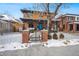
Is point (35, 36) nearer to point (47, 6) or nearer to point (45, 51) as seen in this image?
point (45, 51)

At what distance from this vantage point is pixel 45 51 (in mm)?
2924

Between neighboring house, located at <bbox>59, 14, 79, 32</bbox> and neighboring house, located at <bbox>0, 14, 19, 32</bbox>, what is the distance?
580 millimetres

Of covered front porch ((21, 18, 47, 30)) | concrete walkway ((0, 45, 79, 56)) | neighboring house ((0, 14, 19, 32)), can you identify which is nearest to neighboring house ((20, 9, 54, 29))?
covered front porch ((21, 18, 47, 30))

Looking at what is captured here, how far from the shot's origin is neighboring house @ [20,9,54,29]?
293 centimetres

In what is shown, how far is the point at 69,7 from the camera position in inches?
115

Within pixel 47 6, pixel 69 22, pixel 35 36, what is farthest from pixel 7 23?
pixel 69 22

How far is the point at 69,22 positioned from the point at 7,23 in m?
0.76

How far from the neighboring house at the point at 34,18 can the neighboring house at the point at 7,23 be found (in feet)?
0.39

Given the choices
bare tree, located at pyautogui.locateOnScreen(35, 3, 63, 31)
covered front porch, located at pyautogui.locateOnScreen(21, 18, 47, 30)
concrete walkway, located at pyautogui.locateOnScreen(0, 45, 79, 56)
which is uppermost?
bare tree, located at pyautogui.locateOnScreen(35, 3, 63, 31)

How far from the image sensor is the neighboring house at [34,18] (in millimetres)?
2926

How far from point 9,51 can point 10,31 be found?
245mm

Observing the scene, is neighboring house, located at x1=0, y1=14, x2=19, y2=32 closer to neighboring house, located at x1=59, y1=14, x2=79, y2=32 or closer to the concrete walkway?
the concrete walkway

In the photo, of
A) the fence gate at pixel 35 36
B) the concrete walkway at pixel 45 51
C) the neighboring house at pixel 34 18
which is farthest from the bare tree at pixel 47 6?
the concrete walkway at pixel 45 51

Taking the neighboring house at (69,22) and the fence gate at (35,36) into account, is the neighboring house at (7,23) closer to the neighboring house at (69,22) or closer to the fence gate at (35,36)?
the fence gate at (35,36)
